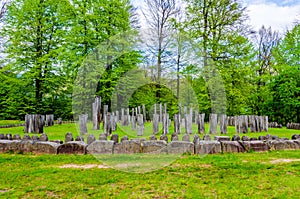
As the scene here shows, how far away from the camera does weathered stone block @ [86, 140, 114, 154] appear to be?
704 centimetres

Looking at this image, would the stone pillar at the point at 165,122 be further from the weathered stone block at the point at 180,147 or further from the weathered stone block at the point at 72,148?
the weathered stone block at the point at 72,148

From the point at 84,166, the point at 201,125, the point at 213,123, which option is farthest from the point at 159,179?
the point at 201,125

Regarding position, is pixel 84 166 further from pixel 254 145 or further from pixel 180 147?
pixel 254 145

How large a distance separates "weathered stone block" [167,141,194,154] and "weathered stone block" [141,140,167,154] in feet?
0.48

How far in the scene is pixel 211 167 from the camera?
227 inches

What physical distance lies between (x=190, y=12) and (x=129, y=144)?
55.9 feet

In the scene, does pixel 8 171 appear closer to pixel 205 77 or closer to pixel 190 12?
pixel 205 77

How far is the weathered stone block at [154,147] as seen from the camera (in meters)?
7.09

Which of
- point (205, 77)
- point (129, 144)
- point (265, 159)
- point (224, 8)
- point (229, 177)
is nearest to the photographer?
point (229, 177)

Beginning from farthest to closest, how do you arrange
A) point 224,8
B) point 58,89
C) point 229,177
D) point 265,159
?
point 58,89
point 224,8
point 265,159
point 229,177

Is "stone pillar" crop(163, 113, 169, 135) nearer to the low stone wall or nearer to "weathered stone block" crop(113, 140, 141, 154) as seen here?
the low stone wall

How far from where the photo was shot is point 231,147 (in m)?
7.51

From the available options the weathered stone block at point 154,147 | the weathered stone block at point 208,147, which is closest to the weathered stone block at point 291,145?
the weathered stone block at point 208,147

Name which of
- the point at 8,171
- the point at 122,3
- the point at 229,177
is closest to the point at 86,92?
the point at 122,3
